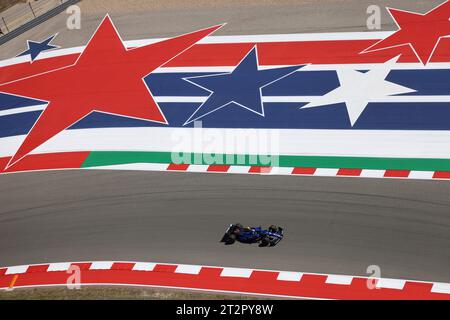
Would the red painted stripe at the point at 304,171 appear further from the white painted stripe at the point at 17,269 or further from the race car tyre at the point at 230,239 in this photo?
the white painted stripe at the point at 17,269

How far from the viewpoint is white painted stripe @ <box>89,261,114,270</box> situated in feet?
49.3

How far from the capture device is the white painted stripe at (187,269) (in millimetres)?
14375

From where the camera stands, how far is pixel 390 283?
13.2 m

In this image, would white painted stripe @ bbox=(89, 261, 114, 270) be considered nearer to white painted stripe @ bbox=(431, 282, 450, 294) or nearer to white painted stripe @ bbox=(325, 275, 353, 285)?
white painted stripe @ bbox=(325, 275, 353, 285)

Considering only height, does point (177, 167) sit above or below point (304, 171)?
above

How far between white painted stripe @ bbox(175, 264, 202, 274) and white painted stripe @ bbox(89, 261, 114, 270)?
2095 millimetres

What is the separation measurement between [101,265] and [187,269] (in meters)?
2.67

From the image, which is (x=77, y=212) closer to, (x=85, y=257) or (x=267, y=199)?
(x=85, y=257)

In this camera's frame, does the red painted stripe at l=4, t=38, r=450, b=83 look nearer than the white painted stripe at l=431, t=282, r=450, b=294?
No

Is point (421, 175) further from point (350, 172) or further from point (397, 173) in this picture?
point (350, 172)

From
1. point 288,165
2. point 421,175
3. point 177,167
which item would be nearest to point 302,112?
point 288,165

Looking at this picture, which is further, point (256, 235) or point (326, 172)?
point (326, 172)

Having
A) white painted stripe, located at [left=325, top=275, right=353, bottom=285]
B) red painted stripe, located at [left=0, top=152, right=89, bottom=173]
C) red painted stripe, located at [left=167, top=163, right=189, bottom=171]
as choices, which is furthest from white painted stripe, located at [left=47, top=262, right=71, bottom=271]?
white painted stripe, located at [left=325, top=275, right=353, bottom=285]

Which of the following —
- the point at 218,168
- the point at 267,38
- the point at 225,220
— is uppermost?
the point at 267,38
